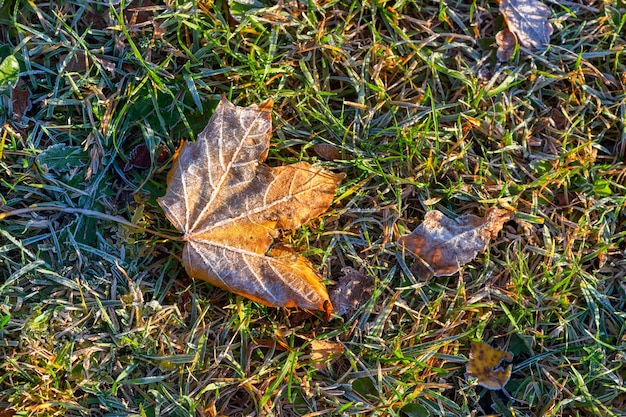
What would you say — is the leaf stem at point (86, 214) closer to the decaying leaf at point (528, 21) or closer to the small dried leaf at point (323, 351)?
the small dried leaf at point (323, 351)

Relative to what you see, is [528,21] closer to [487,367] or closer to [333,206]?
[333,206]

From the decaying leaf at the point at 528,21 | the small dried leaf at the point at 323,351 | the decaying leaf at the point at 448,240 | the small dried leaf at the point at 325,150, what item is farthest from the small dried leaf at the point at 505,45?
the small dried leaf at the point at 323,351

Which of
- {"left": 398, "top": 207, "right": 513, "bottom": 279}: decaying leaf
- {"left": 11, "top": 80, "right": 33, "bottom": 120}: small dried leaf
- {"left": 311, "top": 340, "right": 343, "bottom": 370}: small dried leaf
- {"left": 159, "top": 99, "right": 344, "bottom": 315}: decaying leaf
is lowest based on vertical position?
{"left": 311, "top": 340, "right": 343, "bottom": 370}: small dried leaf

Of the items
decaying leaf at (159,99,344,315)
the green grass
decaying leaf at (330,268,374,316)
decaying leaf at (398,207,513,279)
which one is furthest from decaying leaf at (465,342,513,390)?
decaying leaf at (159,99,344,315)

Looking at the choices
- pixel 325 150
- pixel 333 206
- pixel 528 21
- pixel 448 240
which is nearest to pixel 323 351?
pixel 333 206

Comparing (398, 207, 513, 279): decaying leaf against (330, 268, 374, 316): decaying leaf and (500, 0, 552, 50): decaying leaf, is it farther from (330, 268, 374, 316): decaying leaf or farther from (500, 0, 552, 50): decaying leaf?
(500, 0, 552, 50): decaying leaf

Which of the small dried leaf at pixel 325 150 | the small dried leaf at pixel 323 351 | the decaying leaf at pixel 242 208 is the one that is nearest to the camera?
the decaying leaf at pixel 242 208

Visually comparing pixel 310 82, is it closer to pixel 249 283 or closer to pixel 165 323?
pixel 249 283
